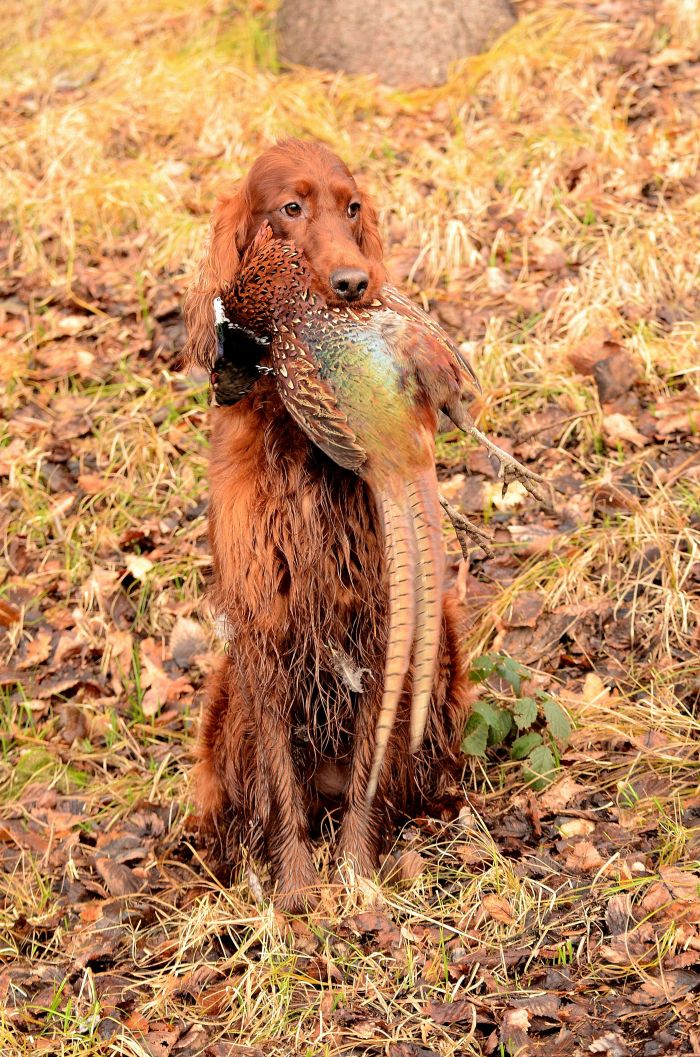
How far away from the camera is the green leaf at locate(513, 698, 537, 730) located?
3.74 metres

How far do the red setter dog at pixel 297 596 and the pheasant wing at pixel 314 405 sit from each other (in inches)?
5.9

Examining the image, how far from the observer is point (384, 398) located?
2.87 metres

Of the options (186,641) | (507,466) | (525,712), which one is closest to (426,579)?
(507,466)

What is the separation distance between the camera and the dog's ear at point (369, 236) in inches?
132

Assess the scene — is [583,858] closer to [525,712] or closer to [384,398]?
[525,712]

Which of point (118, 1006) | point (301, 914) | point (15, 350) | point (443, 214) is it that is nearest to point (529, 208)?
point (443, 214)

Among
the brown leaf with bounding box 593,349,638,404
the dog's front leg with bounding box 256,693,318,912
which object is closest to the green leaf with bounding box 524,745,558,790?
the dog's front leg with bounding box 256,693,318,912

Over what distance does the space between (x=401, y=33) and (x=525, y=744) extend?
4080 millimetres

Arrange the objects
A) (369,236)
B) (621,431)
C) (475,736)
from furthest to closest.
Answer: (621,431)
(475,736)
(369,236)

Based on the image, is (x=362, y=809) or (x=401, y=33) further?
(x=401, y=33)

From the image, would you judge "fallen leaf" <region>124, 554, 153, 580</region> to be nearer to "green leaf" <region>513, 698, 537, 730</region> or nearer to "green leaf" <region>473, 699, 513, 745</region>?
"green leaf" <region>473, 699, 513, 745</region>

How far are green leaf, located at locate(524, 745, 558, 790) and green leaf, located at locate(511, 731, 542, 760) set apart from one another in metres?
0.05

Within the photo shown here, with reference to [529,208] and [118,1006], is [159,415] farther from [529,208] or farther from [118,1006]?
[118,1006]

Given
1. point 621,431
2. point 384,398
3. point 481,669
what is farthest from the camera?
point 621,431
